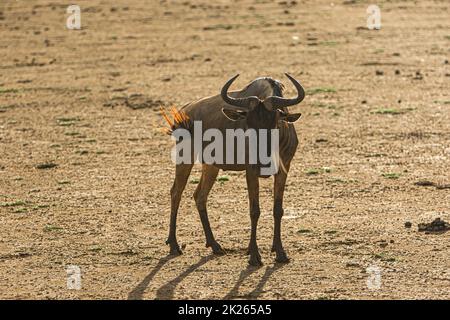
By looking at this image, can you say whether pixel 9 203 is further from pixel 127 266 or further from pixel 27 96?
pixel 27 96

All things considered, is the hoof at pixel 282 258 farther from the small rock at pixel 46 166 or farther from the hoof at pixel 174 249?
the small rock at pixel 46 166

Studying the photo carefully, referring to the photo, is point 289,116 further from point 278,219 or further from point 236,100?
point 278,219

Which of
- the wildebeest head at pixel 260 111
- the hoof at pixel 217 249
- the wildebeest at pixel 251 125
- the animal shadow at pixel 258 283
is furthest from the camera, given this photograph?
the hoof at pixel 217 249

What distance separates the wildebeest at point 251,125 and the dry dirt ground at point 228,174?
0.30m

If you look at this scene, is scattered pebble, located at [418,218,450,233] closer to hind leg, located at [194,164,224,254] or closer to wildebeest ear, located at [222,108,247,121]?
hind leg, located at [194,164,224,254]

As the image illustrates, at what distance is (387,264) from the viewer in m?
12.2

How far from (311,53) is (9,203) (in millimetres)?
12471

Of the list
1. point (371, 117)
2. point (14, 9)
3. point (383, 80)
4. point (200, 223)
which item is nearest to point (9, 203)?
point (200, 223)

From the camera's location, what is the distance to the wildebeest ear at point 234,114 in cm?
1209

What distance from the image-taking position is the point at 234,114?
479 inches

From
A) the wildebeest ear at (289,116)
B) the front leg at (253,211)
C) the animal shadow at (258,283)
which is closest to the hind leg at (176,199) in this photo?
the front leg at (253,211)

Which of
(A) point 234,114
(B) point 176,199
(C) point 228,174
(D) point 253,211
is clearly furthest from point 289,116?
(C) point 228,174

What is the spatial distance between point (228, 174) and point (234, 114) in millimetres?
4540

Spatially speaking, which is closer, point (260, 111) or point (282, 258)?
point (260, 111)
